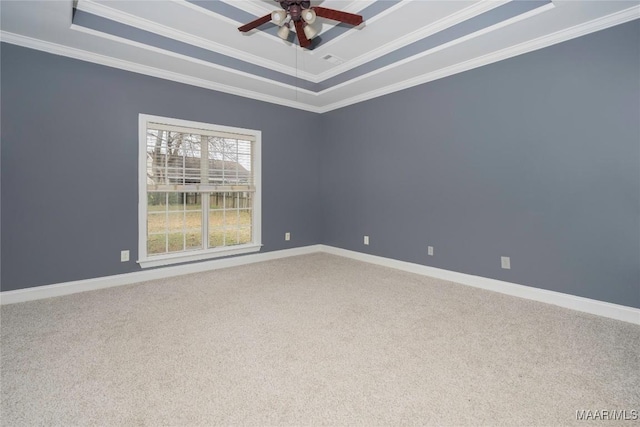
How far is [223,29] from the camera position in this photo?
3.05 metres

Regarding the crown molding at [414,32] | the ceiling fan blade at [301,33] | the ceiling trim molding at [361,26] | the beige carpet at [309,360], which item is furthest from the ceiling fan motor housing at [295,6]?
the beige carpet at [309,360]

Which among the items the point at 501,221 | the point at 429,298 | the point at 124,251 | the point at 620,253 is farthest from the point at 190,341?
the point at 620,253

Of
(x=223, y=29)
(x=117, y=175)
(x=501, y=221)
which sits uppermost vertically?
(x=223, y=29)

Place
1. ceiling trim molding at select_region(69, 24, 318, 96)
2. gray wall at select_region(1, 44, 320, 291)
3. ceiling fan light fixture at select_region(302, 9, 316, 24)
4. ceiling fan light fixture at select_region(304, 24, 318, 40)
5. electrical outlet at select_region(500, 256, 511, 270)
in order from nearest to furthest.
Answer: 1. ceiling fan light fixture at select_region(302, 9, 316, 24)
2. ceiling fan light fixture at select_region(304, 24, 318, 40)
3. ceiling trim molding at select_region(69, 24, 318, 96)
4. gray wall at select_region(1, 44, 320, 291)
5. electrical outlet at select_region(500, 256, 511, 270)

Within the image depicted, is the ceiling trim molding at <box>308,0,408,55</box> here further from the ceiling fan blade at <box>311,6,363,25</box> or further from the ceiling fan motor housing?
the ceiling fan motor housing

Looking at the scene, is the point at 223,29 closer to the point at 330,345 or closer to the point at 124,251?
the point at 124,251

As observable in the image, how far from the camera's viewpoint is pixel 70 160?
3.31 metres

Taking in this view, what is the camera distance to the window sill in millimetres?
3830

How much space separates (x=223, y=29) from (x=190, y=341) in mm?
2951

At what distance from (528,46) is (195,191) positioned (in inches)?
170

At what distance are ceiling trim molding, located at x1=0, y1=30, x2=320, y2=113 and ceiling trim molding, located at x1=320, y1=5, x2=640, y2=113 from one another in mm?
1976

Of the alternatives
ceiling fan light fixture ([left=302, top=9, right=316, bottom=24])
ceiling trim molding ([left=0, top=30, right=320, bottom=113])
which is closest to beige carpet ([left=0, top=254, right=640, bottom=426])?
ceiling fan light fixture ([left=302, top=9, right=316, bottom=24])

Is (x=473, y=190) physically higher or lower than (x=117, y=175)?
lower

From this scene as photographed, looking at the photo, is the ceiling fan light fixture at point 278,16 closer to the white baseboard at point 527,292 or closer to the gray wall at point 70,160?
the gray wall at point 70,160
